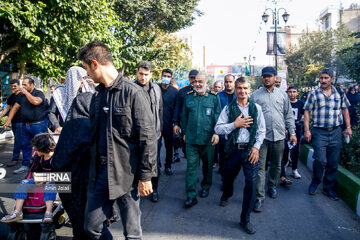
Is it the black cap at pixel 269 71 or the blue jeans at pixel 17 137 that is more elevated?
the black cap at pixel 269 71

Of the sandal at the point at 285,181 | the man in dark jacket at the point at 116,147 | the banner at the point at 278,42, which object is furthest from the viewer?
the banner at the point at 278,42

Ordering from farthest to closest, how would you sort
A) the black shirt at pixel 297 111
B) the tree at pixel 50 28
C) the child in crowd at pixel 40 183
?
the tree at pixel 50 28 < the black shirt at pixel 297 111 < the child in crowd at pixel 40 183

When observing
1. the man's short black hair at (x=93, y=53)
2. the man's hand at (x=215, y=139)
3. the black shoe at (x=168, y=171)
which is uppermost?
the man's short black hair at (x=93, y=53)

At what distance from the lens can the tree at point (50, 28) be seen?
6.90 m

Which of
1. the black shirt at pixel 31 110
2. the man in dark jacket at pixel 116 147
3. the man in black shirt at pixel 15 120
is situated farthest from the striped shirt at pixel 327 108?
the man in black shirt at pixel 15 120

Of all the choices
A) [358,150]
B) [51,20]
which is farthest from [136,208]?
[51,20]

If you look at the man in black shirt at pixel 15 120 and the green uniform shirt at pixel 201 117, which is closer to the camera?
the green uniform shirt at pixel 201 117

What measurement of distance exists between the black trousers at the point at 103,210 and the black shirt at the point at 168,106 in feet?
11.9

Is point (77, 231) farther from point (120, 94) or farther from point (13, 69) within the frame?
point (13, 69)

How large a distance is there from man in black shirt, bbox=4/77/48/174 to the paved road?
5.46 ft

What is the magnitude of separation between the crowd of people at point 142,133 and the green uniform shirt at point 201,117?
0.02 meters

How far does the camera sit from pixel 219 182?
5699 mm

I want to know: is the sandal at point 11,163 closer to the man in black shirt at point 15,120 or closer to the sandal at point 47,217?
the man in black shirt at point 15,120

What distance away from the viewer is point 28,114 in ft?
19.9
